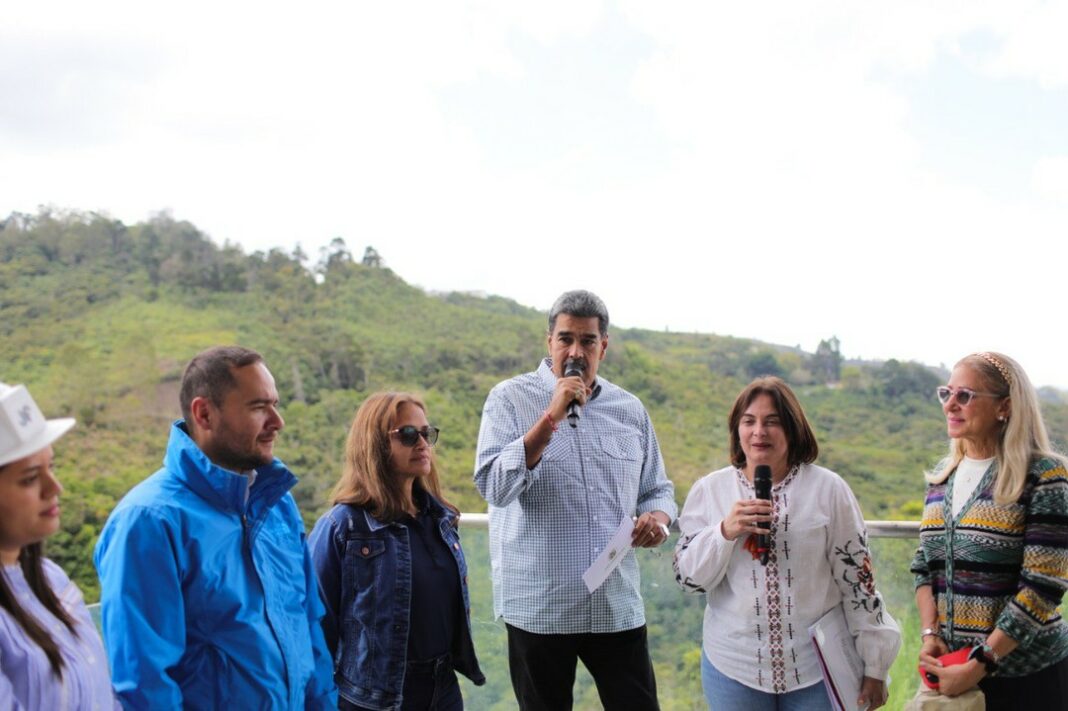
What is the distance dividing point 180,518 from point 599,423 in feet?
5.20

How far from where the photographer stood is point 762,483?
2848mm

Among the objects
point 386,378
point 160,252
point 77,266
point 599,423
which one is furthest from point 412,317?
point 599,423

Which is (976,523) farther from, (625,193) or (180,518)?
(625,193)

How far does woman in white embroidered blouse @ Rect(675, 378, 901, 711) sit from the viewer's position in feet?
9.25

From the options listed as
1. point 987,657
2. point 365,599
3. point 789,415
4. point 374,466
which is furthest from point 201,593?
point 987,657

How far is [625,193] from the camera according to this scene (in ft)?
60.6

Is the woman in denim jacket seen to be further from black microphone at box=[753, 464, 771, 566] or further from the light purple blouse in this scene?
black microphone at box=[753, 464, 771, 566]

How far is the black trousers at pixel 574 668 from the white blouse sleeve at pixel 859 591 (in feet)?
2.41

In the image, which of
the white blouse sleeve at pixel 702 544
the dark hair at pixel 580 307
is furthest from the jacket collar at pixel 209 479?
the white blouse sleeve at pixel 702 544

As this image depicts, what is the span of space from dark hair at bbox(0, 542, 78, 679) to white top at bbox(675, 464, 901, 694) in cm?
191

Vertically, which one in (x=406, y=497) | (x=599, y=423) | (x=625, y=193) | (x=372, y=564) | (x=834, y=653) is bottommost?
(x=834, y=653)

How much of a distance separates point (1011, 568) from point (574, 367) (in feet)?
5.18

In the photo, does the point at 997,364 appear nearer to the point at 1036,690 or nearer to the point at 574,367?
the point at 1036,690

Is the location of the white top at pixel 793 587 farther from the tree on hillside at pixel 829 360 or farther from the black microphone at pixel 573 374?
the tree on hillside at pixel 829 360
